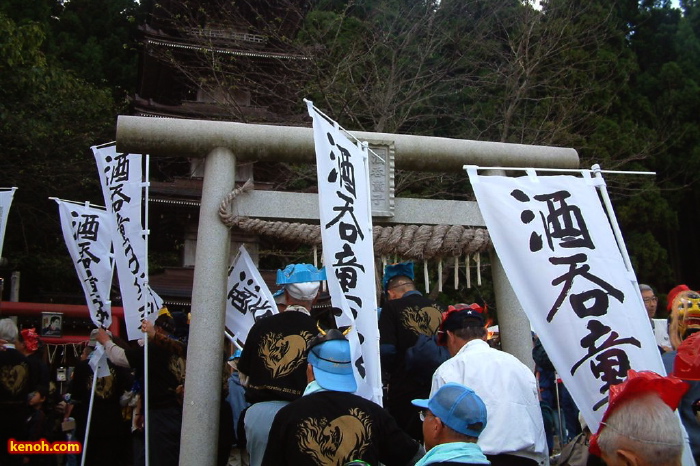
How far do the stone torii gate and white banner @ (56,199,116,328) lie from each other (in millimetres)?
1456

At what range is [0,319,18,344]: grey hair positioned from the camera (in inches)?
271

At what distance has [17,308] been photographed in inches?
618

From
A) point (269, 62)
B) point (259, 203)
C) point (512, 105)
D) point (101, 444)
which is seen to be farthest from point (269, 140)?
point (269, 62)

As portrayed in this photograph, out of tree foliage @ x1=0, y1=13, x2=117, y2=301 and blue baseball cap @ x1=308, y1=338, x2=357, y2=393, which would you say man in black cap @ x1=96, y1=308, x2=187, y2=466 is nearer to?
blue baseball cap @ x1=308, y1=338, x2=357, y2=393

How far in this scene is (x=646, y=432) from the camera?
2057mm

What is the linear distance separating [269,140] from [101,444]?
13.9 feet

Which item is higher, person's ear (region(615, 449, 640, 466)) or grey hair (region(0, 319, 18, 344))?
grey hair (region(0, 319, 18, 344))

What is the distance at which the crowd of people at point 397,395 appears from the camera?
2408 millimetres

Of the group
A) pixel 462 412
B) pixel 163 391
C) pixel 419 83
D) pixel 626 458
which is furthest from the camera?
pixel 419 83

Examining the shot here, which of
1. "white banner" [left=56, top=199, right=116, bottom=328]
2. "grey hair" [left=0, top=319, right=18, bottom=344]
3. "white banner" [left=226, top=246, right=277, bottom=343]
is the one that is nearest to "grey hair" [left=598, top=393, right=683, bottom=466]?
"white banner" [left=226, top=246, right=277, bottom=343]

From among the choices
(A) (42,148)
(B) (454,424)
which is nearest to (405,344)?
(B) (454,424)

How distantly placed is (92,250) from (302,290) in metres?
2.92

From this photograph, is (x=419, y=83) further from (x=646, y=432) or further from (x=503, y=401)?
(x=646, y=432)

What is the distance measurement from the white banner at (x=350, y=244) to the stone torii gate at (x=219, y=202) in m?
1.15
